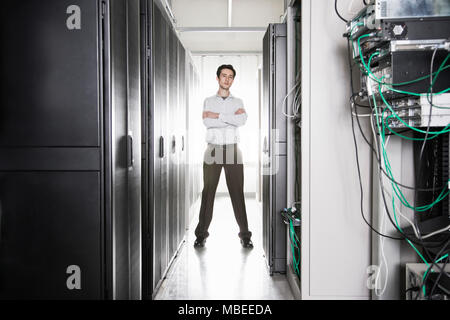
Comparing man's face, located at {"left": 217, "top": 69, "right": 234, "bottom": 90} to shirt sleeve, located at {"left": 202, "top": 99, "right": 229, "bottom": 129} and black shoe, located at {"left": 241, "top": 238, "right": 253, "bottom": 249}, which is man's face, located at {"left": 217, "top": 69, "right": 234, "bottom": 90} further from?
black shoe, located at {"left": 241, "top": 238, "right": 253, "bottom": 249}

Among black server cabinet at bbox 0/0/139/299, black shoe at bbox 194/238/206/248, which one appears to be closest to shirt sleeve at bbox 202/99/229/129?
black shoe at bbox 194/238/206/248

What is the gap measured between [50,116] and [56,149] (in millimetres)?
125

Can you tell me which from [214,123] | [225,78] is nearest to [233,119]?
[214,123]

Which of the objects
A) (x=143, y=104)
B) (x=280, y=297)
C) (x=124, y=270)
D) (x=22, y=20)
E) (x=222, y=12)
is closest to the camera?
(x=22, y=20)

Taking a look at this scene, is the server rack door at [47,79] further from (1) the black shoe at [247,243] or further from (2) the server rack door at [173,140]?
(1) the black shoe at [247,243]

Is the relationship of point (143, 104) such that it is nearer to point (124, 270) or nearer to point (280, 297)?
point (124, 270)

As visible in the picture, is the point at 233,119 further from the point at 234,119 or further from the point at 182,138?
the point at 182,138

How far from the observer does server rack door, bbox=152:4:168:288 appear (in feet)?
7.02

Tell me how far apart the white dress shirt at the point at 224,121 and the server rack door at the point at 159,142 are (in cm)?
93

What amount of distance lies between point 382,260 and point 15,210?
5.32ft

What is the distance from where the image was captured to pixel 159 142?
2260mm

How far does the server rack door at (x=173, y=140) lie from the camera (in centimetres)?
265

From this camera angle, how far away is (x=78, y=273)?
4.39 feet
